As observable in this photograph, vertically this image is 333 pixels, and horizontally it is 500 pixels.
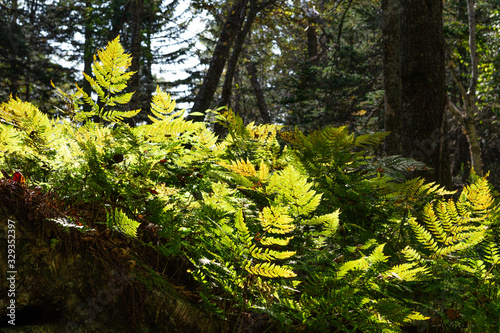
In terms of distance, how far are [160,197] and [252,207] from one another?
0.40 metres

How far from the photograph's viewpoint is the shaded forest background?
4008mm

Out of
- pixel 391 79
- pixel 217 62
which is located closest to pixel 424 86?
pixel 391 79

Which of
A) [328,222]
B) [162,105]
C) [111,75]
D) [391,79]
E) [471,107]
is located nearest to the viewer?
[328,222]

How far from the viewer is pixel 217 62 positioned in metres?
7.83

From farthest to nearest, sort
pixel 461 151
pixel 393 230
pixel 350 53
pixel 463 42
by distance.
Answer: pixel 461 151 < pixel 350 53 < pixel 463 42 < pixel 393 230

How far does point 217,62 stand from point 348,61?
31.5 ft

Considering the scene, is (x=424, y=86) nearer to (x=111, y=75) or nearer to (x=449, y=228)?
(x=449, y=228)

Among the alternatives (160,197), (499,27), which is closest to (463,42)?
(499,27)

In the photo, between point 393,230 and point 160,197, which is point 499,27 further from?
point 160,197

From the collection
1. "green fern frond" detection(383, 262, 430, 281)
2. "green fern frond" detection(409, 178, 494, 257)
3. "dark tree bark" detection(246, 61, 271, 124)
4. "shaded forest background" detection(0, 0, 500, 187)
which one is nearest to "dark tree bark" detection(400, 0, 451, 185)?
"shaded forest background" detection(0, 0, 500, 187)

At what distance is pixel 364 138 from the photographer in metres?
2.00

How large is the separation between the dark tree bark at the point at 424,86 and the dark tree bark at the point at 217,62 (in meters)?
4.18

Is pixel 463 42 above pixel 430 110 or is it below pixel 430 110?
above

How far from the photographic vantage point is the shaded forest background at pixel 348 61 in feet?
13.1
